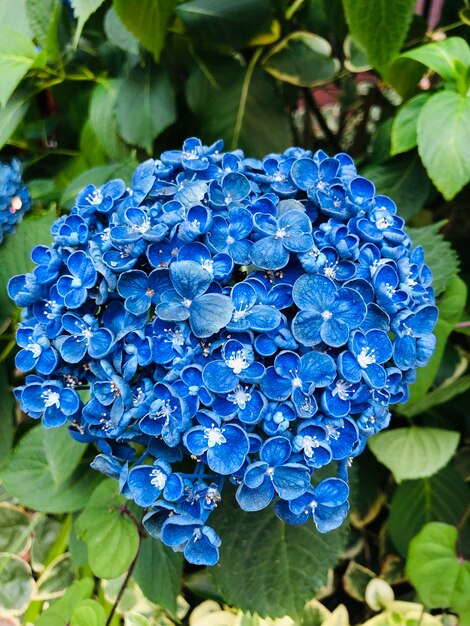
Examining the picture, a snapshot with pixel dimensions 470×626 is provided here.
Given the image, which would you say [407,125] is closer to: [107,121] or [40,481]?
[107,121]

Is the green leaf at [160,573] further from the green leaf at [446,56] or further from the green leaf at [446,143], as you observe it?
the green leaf at [446,56]

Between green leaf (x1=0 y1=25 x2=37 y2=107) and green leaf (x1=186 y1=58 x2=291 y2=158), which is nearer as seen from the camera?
green leaf (x1=0 y1=25 x2=37 y2=107)

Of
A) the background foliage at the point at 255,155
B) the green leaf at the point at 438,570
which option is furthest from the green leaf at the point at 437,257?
the green leaf at the point at 438,570

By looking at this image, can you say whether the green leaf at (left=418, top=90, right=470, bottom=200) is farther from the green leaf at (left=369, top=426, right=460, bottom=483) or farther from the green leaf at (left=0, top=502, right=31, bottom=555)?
the green leaf at (left=0, top=502, right=31, bottom=555)

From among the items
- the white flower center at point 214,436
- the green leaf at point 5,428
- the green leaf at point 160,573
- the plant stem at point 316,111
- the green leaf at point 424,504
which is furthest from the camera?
the plant stem at point 316,111

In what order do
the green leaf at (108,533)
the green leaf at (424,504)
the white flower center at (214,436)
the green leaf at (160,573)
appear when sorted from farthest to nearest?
the green leaf at (424,504)
the green leaf at (160,573)
the green leaf at (108,533)
the white flower center at (214,436)

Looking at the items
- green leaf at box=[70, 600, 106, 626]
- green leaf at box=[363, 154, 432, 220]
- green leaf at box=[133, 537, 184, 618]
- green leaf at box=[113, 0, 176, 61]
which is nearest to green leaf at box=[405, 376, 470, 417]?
green leaf at box=[363, 154, 432, 220]
